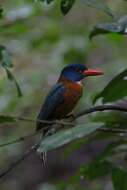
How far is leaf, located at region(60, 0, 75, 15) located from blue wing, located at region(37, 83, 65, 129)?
1.19 m

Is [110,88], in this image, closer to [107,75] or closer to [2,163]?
[107,75]

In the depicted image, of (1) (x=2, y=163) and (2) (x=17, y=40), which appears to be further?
(1) (x=2, y=163)

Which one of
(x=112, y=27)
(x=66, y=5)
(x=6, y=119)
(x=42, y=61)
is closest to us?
(x=6, y=119)

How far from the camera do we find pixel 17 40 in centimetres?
527

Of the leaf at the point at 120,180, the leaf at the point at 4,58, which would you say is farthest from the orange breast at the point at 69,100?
the leaf at the point at 120,180

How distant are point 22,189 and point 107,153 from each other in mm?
4841

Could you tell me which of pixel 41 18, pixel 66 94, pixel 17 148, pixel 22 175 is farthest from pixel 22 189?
pixel 66 94

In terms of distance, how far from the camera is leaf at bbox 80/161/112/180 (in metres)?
2.09

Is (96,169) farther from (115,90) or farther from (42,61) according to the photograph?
(42,61)

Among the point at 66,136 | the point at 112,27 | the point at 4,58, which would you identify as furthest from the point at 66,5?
the point at 66,136

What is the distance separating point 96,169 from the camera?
7.05 ft

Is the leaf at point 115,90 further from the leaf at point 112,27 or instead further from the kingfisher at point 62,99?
the kingfisher at point 62,99

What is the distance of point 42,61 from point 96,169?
442 centimetres

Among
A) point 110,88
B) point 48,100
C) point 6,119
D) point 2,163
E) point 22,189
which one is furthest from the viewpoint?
point 22,189
